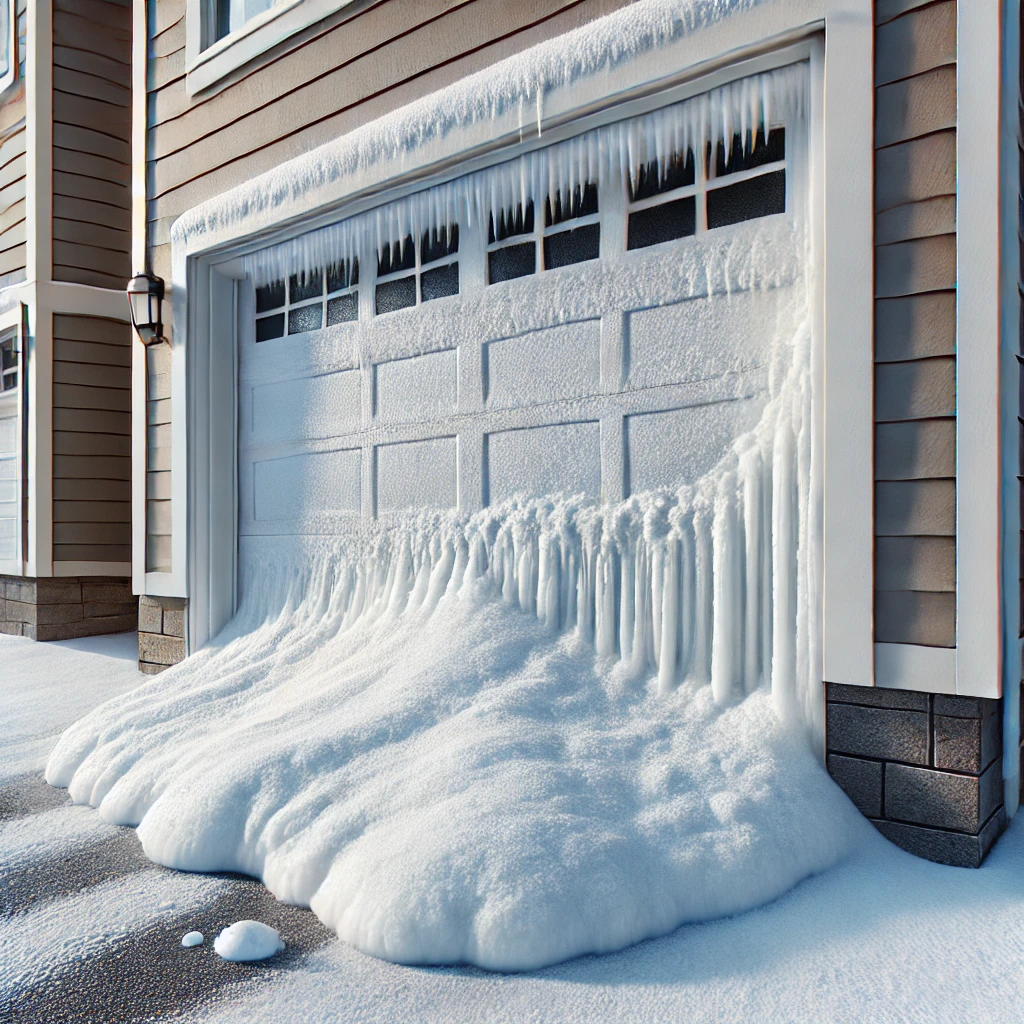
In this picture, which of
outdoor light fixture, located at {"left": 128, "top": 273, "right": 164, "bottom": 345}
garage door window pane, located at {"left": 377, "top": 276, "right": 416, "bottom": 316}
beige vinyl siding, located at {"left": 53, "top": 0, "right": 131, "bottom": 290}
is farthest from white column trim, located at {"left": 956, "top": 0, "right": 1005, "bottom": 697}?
beige vinyl siding, located at {"left": 53, "top": 0, "right": 131, "bottom": 290}

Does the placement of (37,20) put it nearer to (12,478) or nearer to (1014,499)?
(12,478)

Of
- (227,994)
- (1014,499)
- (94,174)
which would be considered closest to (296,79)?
(94,174)

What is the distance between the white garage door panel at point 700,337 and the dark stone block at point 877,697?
97 centimetres

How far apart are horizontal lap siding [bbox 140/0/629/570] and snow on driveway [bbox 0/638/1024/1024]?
103 inches

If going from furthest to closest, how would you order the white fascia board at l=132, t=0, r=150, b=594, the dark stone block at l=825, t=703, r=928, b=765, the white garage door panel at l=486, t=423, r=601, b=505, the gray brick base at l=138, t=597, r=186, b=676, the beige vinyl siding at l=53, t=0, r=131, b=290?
the beige vinyl siding at l=53, t=0, r=131, b=290 → the white fascia board at l=132, t=0, r=150, b=594 → the gray brick base at l=138, t=597, r=186, b=676 → the white garage door panel at l=486, t=423, r=601, b=505 → the dark stone block at l=825, t=703, r=928, b=765

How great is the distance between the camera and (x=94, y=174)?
18.3ft

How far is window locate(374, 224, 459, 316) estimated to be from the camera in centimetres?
323

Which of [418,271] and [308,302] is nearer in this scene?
[418,271]

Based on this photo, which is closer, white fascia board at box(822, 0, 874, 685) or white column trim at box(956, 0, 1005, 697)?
white column trim at box(956, 0, 1005, 697)

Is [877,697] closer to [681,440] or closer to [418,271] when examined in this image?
[681,440]

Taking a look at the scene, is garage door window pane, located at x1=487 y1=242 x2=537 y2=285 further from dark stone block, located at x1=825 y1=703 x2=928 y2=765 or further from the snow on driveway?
the snow on driveway

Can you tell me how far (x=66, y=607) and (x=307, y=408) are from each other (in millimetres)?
2916

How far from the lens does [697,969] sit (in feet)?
5.20

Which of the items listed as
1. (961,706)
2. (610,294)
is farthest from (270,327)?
(961,706)
